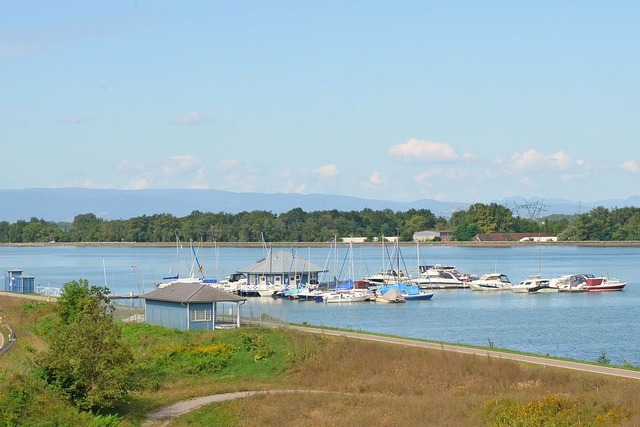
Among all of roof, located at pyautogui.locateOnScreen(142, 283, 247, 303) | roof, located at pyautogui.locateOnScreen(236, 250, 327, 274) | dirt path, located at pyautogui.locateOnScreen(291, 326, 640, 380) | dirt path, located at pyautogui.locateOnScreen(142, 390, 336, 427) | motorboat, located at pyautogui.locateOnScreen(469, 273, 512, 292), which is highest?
roof, located at pyautogui.locateOnScreen(236, 250, 327, 274)

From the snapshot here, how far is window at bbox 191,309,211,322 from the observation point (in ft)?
170

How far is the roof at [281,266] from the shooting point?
10562cm

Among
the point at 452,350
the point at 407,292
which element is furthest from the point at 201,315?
the point at 407,292

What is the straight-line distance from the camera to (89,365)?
35.5 meters

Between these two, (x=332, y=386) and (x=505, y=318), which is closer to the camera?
(x=332, y=386)

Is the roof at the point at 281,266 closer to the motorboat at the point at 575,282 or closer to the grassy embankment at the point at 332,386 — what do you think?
the motorboat at the point at 575,282

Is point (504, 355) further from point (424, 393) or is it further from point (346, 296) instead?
point (346, 296)

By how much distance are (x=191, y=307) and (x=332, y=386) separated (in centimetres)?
1402

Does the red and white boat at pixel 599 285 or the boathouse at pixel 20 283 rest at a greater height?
the boathouse at pixel 20 283

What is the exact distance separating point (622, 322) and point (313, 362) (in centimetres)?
3860

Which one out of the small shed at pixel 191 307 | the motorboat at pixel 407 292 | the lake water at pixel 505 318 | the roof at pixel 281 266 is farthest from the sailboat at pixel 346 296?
the small shed at pixel 191 307

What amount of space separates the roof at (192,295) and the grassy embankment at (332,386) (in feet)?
8.59

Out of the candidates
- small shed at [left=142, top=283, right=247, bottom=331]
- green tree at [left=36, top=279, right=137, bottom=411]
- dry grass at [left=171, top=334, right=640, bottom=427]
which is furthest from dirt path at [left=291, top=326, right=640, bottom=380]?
green tree at [left=36, top=279, right=137, bottom=411]

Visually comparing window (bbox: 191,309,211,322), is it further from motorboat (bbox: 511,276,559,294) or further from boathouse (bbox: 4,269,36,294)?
motorboat (bbox: 511,276,559,294)
